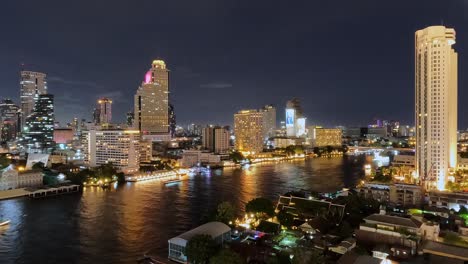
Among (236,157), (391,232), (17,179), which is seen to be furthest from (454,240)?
(236,157)

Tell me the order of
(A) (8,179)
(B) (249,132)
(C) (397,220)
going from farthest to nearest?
(B) (249,132)
(A) (8,179)
(C) (397,220)

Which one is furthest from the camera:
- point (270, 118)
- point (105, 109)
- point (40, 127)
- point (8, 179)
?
point (270, 118)

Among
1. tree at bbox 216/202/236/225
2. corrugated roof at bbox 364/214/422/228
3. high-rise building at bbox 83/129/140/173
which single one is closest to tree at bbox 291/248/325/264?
corrugated roof at bbox 364/214/422/228

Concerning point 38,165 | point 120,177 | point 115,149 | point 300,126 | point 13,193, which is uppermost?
point 300,126

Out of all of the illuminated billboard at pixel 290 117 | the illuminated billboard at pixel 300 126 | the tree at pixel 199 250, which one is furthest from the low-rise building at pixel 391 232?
the illuminated billboard at pixel 290 117

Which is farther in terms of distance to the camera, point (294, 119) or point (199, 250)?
point (294, 119)

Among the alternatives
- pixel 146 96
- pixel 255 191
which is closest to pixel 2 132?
pixel 146 96

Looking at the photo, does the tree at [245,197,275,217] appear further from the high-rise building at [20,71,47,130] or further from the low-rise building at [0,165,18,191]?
the high-rise building at [20,71,47,130]

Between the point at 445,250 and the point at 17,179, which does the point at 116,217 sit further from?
the point at 445,250

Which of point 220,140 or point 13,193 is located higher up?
point 220,140
